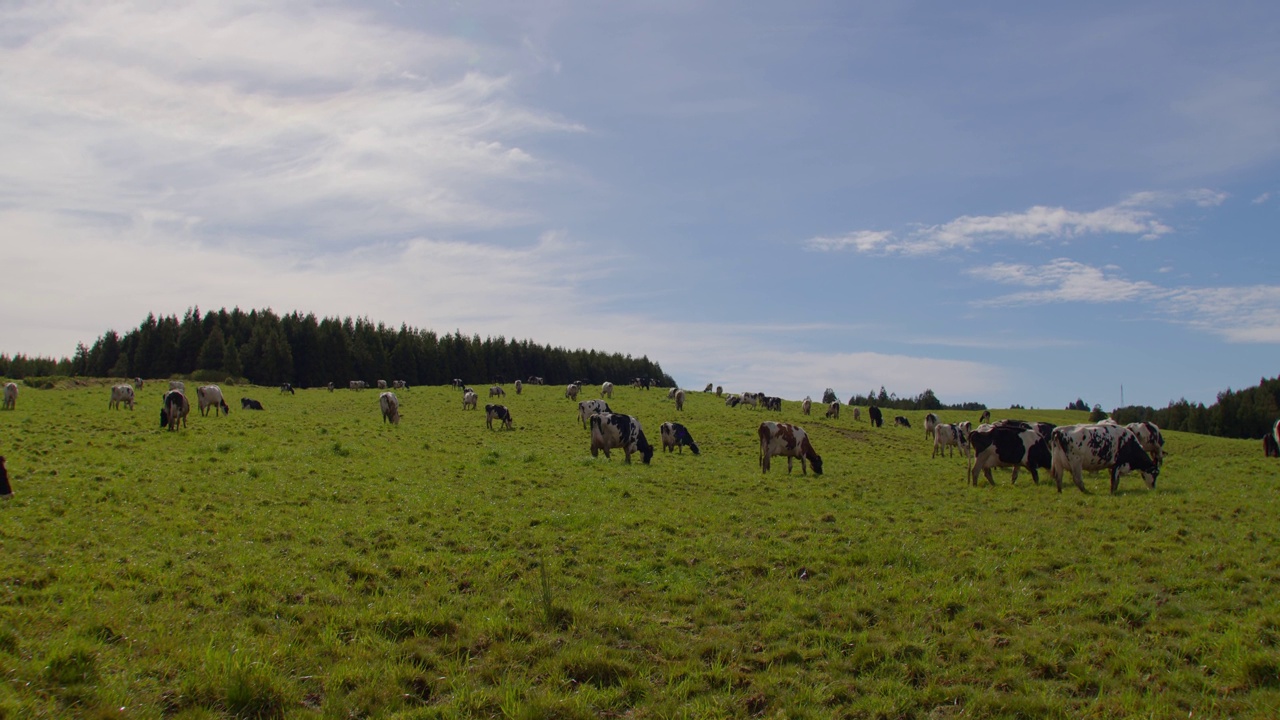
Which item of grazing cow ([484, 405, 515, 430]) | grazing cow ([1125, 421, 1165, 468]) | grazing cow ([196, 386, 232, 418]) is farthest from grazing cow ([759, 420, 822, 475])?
grazing cow ([196, 386, 232, 418])

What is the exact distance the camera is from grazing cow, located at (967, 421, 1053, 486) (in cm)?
2067

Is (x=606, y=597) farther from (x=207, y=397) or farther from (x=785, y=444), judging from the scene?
(x=207, y=397)

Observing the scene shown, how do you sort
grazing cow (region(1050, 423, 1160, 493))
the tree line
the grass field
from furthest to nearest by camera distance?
the tree line, grazing cow (region(1050, 423, 1160, 493)), the grass field

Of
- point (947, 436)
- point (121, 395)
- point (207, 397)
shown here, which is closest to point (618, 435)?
point (947, 436)

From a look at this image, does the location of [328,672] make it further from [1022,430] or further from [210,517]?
[1022,430]

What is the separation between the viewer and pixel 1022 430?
21344 mm

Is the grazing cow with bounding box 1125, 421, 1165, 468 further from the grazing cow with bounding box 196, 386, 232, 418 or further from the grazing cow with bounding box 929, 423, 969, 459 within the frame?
the grazing cow with bounding box 196, 386, 232, 418

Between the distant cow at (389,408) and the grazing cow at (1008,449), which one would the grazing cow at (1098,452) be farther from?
the distant cow at (389,408)

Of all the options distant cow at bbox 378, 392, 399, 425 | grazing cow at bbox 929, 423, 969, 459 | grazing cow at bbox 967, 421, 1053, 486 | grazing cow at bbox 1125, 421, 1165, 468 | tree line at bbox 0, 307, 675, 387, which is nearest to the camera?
grazing cow at bbox 967, 421, 1053, 486

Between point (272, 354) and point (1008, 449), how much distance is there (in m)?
92.0

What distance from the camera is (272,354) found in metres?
90.7

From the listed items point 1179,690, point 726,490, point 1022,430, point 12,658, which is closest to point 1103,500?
point 1022,430

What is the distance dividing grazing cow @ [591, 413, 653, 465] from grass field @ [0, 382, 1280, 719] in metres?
6.49

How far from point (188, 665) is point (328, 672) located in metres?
1.16
